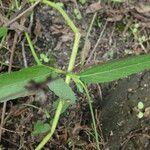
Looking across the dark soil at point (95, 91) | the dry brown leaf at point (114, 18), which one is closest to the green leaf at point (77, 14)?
the dark soil at point (95, 91)

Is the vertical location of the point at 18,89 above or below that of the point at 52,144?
above

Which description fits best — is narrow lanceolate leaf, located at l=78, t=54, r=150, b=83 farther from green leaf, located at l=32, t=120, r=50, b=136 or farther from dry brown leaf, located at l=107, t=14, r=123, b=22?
dry brown leaf, located at l=107, t=14, r=123, b=22

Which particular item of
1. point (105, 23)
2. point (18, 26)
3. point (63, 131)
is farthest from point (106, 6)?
point (63, 131)

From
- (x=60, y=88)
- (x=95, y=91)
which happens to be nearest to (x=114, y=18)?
(x=95, y=91)

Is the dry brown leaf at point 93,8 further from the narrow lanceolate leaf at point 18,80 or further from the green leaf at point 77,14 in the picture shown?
the narrow lanceolate leaf at point 18,80

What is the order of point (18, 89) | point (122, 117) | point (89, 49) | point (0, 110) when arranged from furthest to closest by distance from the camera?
point (89, 49) → point (122, 117) → point (0, 110) → point (18, 89)

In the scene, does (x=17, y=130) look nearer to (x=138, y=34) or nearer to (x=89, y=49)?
(x=89, y=49)

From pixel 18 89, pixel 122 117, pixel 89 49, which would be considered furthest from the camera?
pixel 89 49
